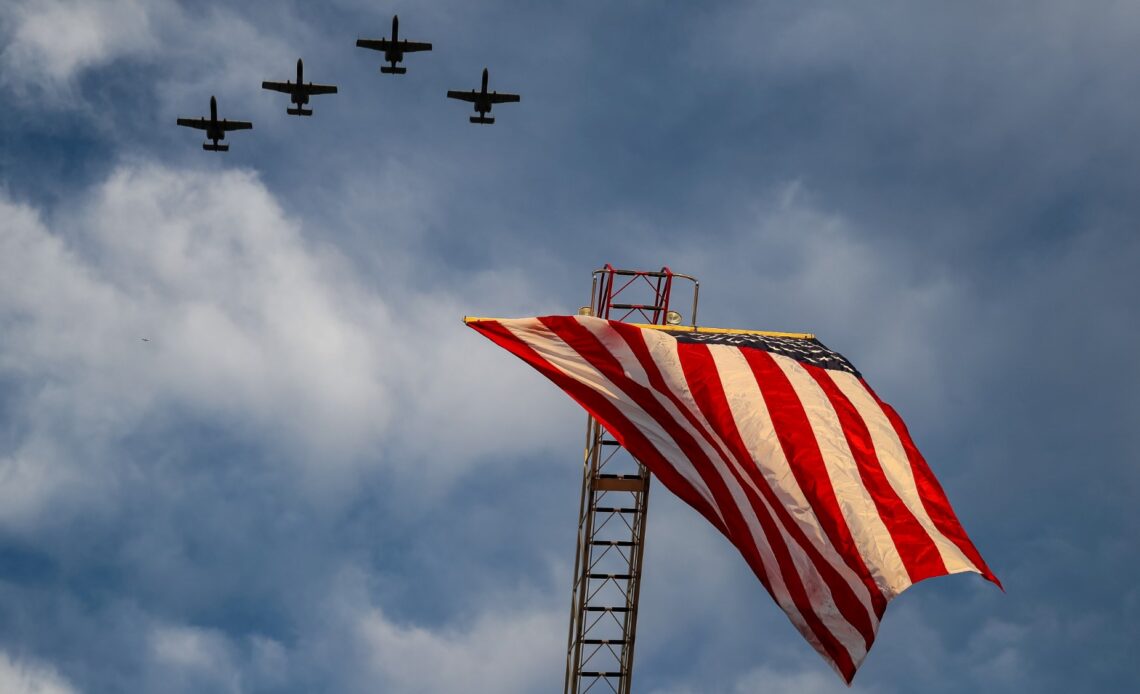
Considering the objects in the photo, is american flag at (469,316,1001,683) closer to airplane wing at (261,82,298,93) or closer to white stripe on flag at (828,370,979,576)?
white stripe on flag at (828,370,979,576)

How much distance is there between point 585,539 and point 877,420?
9.94 m

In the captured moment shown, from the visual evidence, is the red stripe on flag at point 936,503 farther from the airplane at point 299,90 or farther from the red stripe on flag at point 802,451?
the airplane at point 299,90

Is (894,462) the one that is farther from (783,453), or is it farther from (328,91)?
(328,91)

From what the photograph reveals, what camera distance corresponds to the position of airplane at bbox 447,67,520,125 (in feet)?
290

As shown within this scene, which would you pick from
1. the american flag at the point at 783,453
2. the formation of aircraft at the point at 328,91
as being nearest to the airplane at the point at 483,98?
the formation of aircraft at the point at 328,91

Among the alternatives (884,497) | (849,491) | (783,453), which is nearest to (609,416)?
(783,453)

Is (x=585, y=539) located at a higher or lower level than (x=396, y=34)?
lower

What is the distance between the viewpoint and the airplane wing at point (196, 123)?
295ft

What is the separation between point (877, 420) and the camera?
26.9m

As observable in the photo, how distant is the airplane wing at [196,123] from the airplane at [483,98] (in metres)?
16.7

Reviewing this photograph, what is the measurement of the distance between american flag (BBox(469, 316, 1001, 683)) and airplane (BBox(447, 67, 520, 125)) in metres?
60.9

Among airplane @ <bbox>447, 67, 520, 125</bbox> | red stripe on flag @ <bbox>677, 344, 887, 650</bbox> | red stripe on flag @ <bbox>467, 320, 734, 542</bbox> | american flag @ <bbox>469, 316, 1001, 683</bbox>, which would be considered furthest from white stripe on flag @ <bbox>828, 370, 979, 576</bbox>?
airplane @ <bbox>447, 67, 520, 125</bbox>

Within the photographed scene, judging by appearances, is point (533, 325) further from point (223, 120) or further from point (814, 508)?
point (223, 120)

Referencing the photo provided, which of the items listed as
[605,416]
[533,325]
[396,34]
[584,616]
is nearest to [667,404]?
[605,416]
